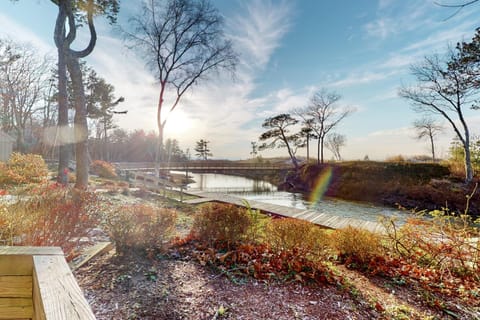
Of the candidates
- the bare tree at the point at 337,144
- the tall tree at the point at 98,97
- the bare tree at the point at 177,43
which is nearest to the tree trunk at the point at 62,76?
the bare tree at the point at 177,43

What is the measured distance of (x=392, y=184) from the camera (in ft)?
43.7

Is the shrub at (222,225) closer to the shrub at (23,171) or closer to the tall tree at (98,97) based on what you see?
the shrub at (23,171)

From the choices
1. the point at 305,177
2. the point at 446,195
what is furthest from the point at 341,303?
the point at 305,177

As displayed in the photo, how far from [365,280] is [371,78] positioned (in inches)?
379

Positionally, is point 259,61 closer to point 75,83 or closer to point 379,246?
point 75,83

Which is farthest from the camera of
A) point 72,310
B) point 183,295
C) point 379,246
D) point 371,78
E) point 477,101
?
point 477,101

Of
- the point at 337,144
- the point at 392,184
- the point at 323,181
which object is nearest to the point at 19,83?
the point at 323,181

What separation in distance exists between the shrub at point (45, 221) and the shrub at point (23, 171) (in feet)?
17.8

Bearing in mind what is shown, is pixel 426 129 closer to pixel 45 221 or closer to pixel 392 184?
pixel 392 184

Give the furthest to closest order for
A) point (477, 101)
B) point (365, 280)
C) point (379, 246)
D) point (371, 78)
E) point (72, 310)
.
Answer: point (477, 101) → point (371, 78) → point (379, 246) → point (365, 280) → point (72, 310)

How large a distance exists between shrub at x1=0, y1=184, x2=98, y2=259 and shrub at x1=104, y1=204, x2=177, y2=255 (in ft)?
1.43

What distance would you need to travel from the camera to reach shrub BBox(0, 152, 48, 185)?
22.6ft

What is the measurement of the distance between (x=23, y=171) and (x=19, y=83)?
17.7 m

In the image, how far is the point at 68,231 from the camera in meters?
2.78
